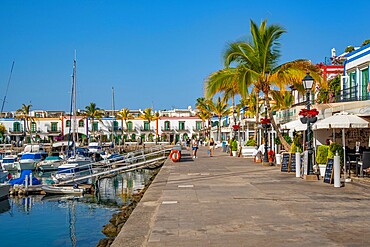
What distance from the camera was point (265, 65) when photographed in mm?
27062

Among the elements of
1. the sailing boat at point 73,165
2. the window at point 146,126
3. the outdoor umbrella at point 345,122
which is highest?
the window at point 146,126

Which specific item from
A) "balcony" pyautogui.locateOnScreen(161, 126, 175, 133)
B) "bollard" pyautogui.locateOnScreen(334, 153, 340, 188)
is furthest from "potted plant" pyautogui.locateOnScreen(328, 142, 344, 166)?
"balcony" pyautogui.locateOnScreen(161, 126, 175, 133)

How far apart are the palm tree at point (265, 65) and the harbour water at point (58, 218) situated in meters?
9.66

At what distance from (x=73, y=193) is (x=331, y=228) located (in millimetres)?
19495

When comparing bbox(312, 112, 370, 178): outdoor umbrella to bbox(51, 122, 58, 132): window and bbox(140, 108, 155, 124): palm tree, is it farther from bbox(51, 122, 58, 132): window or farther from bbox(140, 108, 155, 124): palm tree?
bbox(51, 122, 58, 132): window

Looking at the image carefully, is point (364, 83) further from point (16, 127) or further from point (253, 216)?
point (16, 127)

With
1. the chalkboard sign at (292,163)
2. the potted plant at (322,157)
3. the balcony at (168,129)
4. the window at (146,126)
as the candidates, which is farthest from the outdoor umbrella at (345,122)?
the window at (146,126)

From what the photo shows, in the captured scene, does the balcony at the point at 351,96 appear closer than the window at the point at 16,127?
Yes

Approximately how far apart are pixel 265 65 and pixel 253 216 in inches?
688

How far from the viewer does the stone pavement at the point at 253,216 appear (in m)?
8.55

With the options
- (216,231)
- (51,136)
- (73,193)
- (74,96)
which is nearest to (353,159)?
(216,231)

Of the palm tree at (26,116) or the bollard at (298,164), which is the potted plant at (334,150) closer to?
the bollard at (298,164)

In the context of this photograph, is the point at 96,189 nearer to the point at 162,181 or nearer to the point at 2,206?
the point at 2,206

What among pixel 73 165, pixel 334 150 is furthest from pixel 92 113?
pixel 334 150
